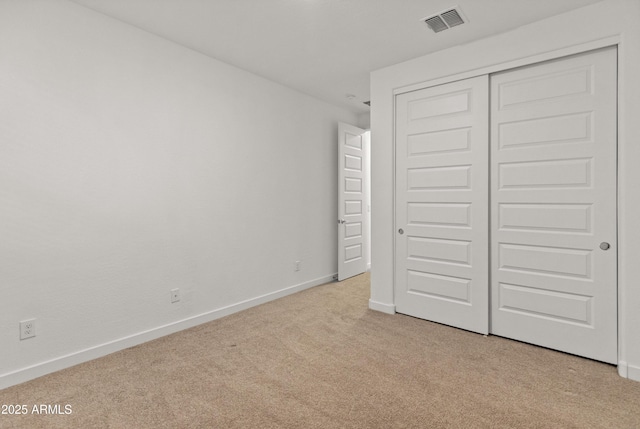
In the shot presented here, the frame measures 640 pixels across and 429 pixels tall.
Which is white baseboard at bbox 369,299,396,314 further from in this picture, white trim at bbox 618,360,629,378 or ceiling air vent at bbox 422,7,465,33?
ceiling air vent at bbox 422,7,465,33

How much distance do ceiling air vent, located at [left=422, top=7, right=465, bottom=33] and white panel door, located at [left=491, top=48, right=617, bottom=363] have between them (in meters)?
0.64

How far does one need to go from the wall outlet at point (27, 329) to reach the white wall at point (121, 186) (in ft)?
0.11

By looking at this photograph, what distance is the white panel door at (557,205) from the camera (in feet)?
7.89

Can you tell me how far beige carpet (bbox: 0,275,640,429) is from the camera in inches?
72.1

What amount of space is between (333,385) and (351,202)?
10.4 feet

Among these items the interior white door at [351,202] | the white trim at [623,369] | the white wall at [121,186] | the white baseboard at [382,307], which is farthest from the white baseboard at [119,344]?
the white trim at [623,369]

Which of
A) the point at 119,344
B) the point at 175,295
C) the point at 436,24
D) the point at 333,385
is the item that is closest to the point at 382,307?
the point at 333,385

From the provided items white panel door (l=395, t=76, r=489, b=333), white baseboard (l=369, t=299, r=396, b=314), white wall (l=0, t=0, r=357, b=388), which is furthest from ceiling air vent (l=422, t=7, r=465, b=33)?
white baseboard (l=369, t=299, r=396, b=314)

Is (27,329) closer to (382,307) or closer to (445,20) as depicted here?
(382,307)

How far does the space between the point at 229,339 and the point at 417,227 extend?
208cm

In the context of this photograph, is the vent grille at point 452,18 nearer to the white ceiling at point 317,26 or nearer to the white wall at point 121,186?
the white ceiling at point 317,26

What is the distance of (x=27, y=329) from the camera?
221 cm

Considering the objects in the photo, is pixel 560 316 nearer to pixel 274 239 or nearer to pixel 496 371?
pixel 496 371

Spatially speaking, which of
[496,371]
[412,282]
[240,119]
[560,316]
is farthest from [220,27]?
[560,316]
